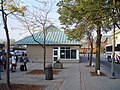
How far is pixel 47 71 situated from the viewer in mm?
19578

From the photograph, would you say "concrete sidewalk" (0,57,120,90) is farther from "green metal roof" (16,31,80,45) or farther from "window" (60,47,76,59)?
"green metal roof" (16,31,80,45)

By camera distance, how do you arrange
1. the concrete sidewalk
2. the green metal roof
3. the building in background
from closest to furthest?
1. the concrete sidewalk
2. the building in background
3. the green metal roof

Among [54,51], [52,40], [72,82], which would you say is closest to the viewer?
[72,82]

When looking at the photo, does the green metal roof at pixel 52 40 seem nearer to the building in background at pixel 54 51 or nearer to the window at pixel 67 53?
the building in background at pixel 54 51

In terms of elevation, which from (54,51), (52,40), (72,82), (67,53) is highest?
(52,40)

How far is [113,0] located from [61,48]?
37.7 meters

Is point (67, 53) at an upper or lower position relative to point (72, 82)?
upper

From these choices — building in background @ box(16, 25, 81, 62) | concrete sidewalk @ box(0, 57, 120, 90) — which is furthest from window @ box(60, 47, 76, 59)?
concrete sidewalk @ box(0, 57, 120, 90)

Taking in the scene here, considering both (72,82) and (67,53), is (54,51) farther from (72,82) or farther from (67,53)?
Result: (72,82)

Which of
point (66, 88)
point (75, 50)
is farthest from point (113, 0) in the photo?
point (75, 50)

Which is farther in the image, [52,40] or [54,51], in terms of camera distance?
[52,40]

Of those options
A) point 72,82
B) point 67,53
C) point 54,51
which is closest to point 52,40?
point 54,51

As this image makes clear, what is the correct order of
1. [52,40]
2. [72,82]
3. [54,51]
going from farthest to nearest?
[52,40]
[54,51]
[72,82]

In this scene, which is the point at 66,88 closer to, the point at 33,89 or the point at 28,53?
the point at 33,89
